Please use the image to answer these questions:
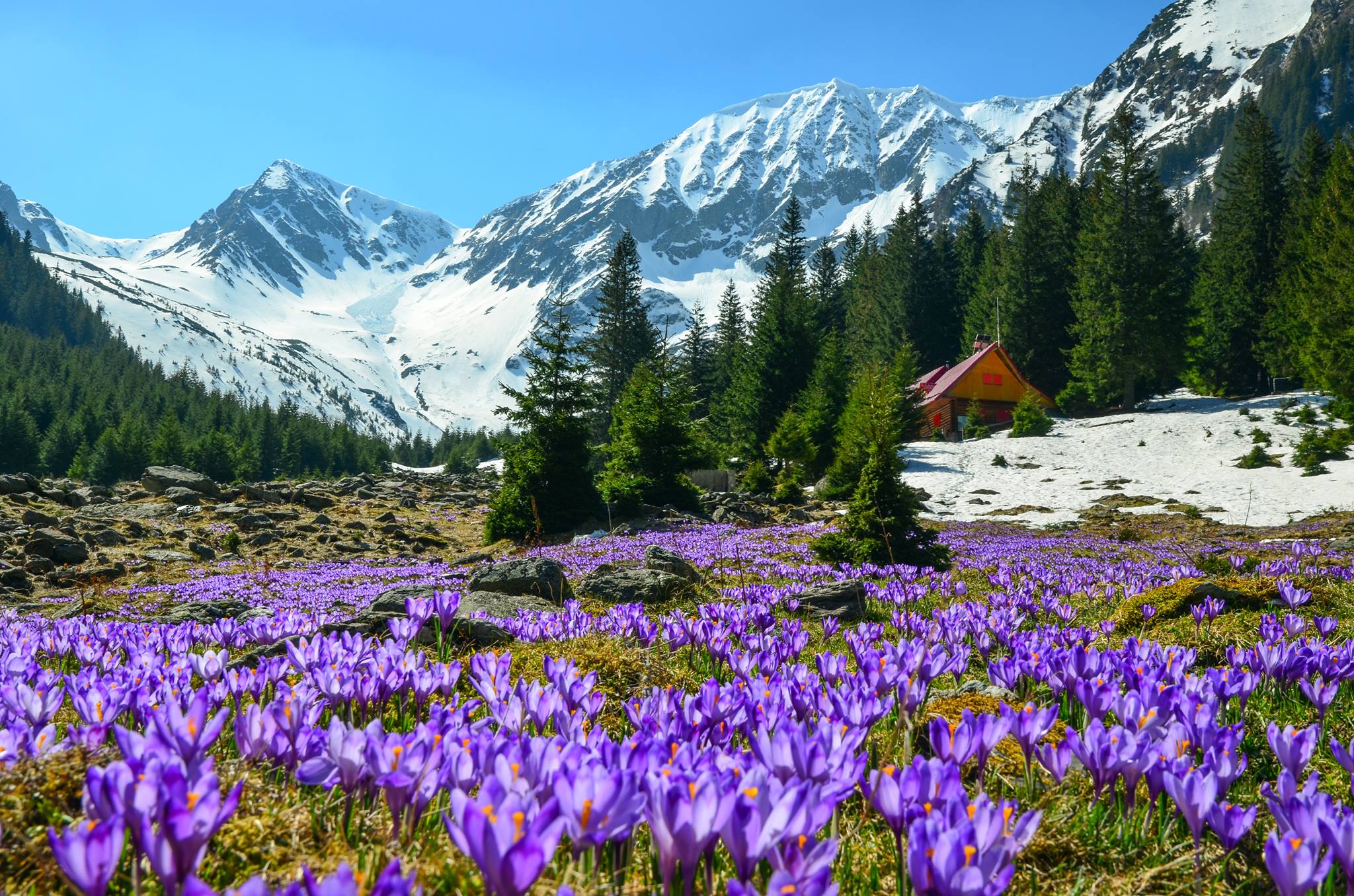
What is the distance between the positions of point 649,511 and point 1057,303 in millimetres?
45234

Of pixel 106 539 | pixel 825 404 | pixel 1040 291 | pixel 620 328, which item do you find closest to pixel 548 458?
pixel 106 539

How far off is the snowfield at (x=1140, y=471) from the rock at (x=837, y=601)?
54.7 ft

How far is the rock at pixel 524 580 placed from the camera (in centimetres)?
743

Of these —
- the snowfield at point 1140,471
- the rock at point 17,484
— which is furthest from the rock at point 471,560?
the rock at point 17,484

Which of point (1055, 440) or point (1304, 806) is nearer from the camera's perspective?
point (1304, 806)

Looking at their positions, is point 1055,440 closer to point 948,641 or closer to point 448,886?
point 948,641

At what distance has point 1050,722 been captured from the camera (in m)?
2.06

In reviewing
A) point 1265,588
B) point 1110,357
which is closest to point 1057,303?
point 1110,357

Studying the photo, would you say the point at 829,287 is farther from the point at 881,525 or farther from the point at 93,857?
the point at 93,857

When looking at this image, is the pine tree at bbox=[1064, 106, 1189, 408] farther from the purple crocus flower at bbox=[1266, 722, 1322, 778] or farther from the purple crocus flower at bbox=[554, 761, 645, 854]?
the purple crocus flower at bbox=[554, 761, 645, 854]

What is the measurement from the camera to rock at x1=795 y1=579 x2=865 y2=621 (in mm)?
6488

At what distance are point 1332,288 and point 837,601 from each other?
3555 centimetres

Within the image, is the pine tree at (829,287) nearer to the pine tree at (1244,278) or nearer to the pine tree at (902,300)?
the pine tree at (902,300)

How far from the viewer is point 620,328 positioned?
54375mm
